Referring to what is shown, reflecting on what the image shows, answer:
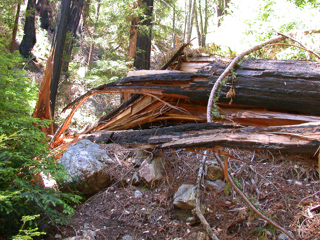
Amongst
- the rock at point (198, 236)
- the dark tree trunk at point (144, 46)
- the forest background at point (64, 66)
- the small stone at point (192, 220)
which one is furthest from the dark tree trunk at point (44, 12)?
the rock at point (198, 236)

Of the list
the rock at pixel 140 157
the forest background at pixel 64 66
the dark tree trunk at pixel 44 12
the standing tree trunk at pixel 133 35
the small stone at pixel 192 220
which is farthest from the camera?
the dark tree trunk at pixel 44 12

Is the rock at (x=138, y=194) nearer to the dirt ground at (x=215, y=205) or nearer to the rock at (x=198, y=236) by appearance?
the dirt ground at (x=215, y=205)

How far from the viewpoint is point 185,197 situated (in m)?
3.56

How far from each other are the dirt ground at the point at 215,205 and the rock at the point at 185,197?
0.29ft

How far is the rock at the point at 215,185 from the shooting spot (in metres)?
3.73

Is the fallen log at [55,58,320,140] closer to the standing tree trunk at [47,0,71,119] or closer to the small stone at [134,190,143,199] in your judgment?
the small stone at [134,190,143,199]

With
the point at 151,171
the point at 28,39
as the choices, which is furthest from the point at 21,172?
the point at 28,39

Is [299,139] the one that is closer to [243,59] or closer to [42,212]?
[243,59]

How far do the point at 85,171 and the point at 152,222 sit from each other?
1.30 m

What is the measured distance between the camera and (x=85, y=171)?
3.87 metres

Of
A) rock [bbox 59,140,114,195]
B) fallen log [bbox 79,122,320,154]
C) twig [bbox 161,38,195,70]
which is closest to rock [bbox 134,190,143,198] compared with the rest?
rock [bbox 59,140,114,195]

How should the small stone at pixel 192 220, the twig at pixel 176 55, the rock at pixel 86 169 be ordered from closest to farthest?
the small stone at pixel 192 220
the rock at pixel 86 169
the twig at pixel 176 55

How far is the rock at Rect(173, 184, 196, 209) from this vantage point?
348cm

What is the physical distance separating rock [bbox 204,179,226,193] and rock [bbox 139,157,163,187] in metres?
0.77
